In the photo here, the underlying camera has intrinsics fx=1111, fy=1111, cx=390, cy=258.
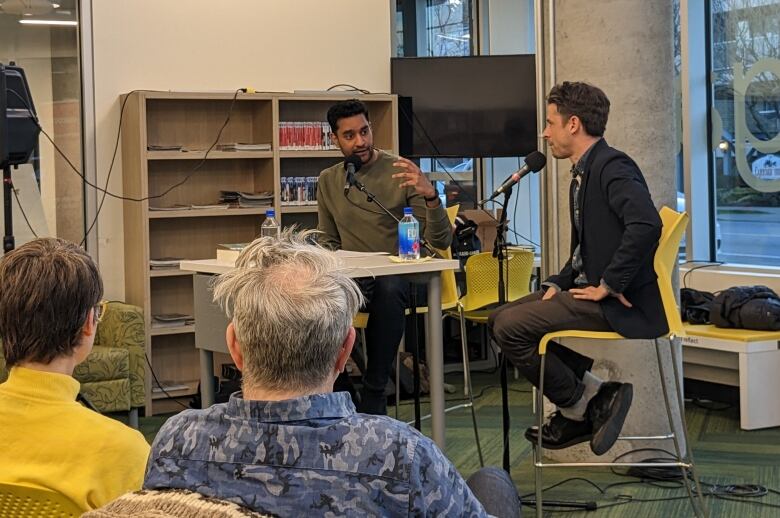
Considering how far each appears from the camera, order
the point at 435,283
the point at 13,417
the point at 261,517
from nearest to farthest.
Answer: the point at 261,517
the point at 13,417
the point at 435,283

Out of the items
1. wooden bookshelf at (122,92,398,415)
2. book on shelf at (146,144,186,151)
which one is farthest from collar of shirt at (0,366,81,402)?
book on shelf at (146,144,186,151)

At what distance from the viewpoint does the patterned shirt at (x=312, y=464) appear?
1453 millimetres

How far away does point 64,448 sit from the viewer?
188 cm

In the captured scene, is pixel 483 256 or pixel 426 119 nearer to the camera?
pixel 483 256

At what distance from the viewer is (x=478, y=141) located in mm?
7184

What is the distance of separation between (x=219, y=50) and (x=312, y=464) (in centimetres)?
558

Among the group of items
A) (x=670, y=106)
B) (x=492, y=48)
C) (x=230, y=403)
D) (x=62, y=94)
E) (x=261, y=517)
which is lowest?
(x=261, y=517)

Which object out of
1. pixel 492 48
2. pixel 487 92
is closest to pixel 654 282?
pixel 487 92

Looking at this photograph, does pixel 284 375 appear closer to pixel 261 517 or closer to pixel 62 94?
pixel 261 517

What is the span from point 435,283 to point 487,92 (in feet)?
10.8

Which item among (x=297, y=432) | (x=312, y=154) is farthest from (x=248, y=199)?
(x=297, y=432)

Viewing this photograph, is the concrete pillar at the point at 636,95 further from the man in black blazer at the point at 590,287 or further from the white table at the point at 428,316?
the white table at the point at 428,316

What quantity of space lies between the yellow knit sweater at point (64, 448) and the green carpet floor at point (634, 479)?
2550 mm

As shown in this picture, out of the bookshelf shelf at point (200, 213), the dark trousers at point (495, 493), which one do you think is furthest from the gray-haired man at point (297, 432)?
the bookshelf shelf at point (200, 213)
